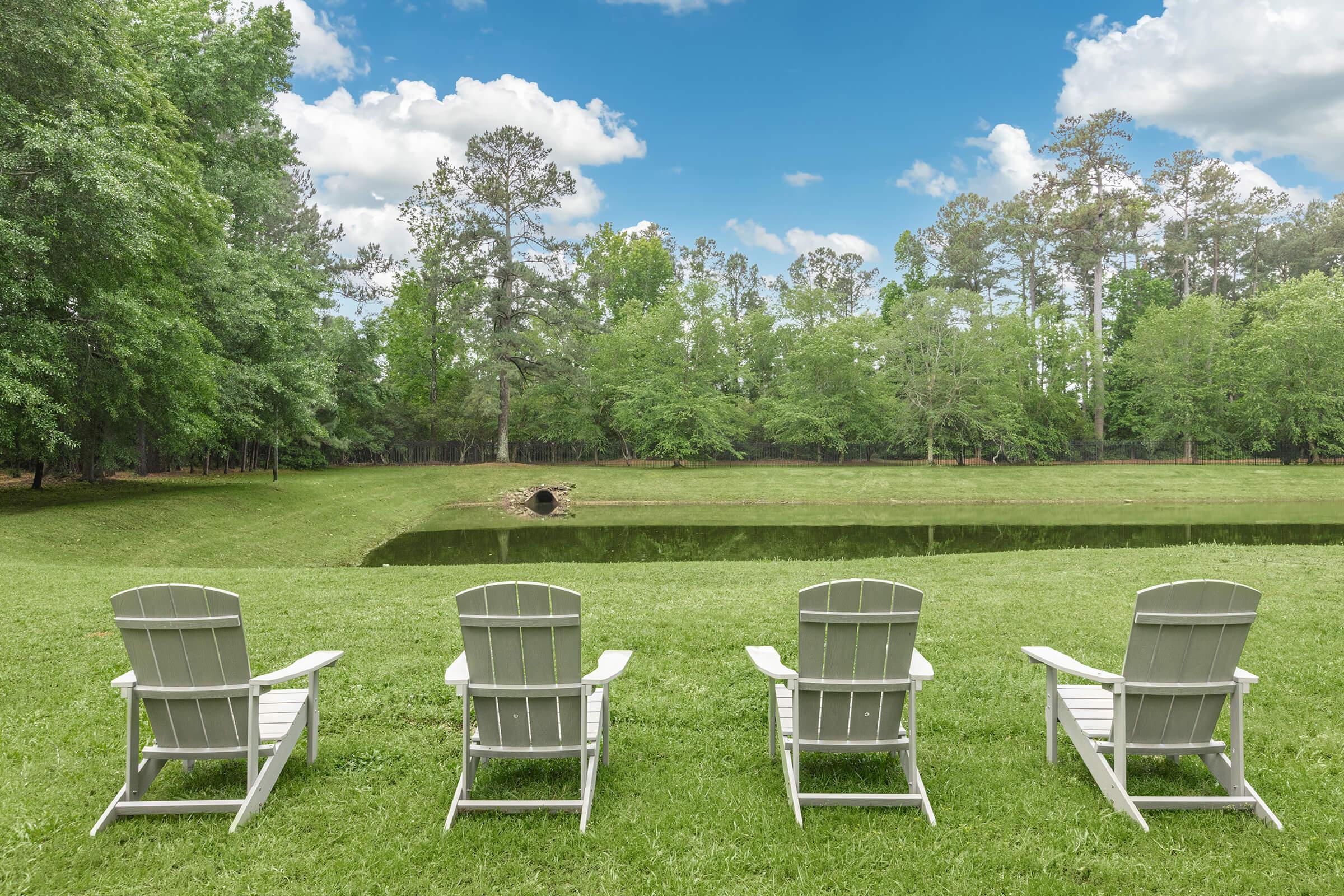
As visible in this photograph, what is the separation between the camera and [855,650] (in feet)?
11.3

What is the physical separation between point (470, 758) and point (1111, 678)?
314 cm

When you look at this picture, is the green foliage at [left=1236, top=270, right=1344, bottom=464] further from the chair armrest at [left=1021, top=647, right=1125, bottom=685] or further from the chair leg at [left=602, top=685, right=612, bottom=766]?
the chair leg at [left=602, top=685, right=612, bottom=766]

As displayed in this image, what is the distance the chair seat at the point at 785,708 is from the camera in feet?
11.8

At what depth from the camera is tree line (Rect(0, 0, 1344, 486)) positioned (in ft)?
47.0

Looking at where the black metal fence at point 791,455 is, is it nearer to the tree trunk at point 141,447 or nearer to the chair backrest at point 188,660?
the tree trunk at point 141,447

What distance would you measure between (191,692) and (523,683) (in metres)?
1.56

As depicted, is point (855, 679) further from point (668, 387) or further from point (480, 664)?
point (668, 387)

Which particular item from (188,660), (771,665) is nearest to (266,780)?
(188,660)

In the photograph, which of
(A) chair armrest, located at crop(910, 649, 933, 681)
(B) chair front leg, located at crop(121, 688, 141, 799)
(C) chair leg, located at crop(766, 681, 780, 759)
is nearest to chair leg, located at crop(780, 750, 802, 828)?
(C) chair leg, located at crop(766, 681, 780, 759)

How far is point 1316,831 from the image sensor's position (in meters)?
3.30

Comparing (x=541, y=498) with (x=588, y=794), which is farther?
(x=541, y=498)

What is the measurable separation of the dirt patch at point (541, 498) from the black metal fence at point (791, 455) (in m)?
9.31

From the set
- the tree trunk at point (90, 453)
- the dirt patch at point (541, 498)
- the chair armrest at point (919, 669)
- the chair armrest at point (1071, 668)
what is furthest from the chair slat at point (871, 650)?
the dirt patch at point (541, 498)

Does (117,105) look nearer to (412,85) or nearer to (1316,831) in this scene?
(412,85)
